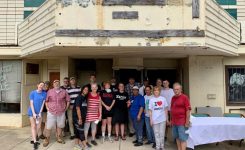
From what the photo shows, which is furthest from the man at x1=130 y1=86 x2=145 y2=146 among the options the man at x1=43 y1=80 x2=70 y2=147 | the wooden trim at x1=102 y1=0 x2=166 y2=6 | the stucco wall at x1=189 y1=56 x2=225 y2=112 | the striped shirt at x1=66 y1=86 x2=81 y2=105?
the stucco wall at x1=189 y1=56 x2=225 y2=112

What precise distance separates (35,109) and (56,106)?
0.62 m

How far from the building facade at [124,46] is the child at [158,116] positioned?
1445 millimetres

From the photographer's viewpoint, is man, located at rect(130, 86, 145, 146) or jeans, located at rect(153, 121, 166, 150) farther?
man, located at rect(130, 86, 145, 146)

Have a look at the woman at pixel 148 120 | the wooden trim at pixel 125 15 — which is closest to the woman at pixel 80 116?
the woman at pixel 148 120

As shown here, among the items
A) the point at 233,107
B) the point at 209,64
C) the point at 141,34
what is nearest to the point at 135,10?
the point at 141,34

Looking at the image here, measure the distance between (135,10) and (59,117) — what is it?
3.58 m

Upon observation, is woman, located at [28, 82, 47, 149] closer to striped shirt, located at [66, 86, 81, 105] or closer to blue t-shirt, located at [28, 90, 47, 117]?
blue t-shirt, located at [28, 90, 47, 117]

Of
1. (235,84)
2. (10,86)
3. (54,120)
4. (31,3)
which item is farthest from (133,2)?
(31,3)

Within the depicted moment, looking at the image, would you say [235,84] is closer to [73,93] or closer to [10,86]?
[73,93]

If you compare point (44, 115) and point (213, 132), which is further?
point (44, 115)

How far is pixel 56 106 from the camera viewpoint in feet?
28.7

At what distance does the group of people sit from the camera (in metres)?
8.39

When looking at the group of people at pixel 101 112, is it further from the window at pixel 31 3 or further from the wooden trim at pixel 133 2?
the window at pixel 31 3

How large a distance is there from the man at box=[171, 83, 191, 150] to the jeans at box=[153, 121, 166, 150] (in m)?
0.52
